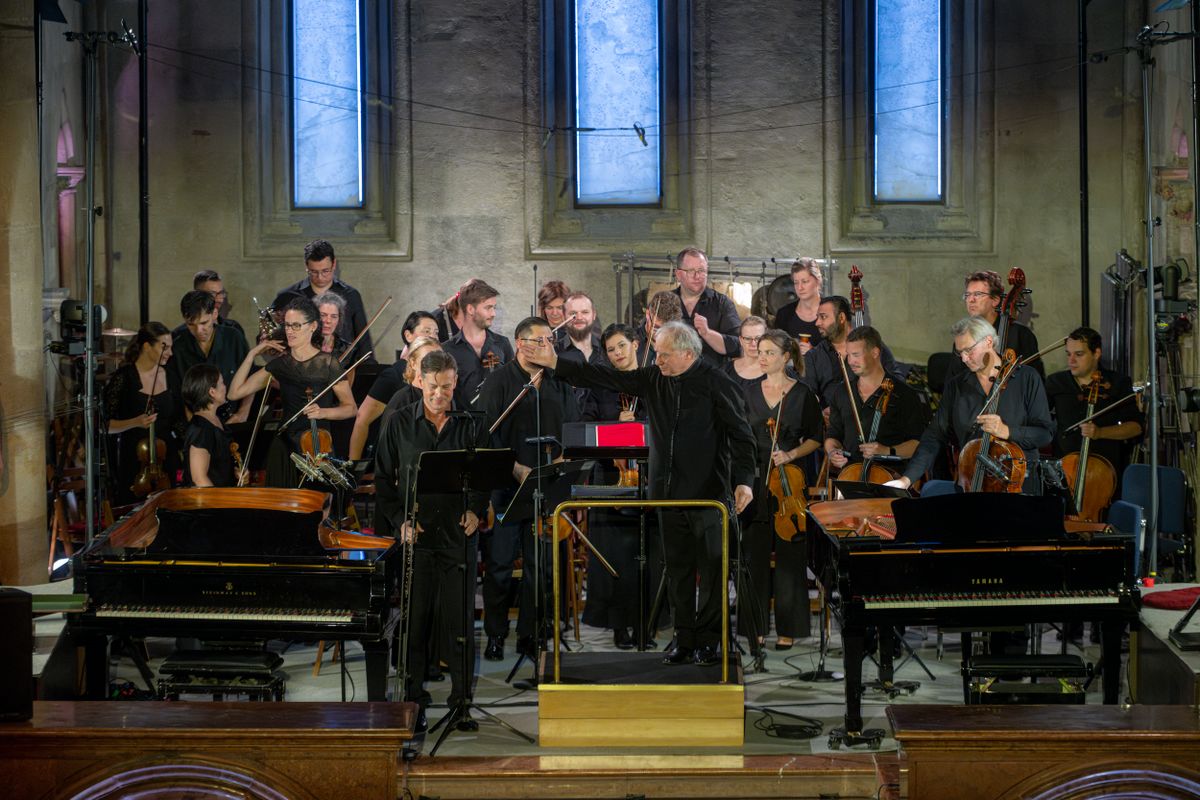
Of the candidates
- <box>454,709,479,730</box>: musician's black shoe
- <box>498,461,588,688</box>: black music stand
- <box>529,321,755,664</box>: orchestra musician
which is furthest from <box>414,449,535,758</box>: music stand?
<box>529,321,755,664</box>: orchestra musician

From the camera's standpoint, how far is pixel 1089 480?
7.33 m

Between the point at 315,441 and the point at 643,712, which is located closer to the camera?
the point at 643,712

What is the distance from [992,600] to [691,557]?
135 cm

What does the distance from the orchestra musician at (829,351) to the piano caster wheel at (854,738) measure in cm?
228

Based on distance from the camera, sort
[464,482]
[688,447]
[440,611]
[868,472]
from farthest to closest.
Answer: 1. [868,472]
2. [688,447]
3. [440,611]
4. [464,482]

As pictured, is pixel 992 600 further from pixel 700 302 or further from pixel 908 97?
pixel 908 97

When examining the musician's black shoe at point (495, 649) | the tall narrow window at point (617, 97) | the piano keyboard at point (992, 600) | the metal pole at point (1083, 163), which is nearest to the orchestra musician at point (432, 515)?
the musician's black shoe at point (495, 649)

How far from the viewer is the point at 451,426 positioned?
604 cm

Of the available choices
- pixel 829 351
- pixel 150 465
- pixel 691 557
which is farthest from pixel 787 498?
pixel 150 465

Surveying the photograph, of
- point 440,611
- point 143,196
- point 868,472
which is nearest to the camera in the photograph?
point 440,611

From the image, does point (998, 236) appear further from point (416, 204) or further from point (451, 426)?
point (451, 426)

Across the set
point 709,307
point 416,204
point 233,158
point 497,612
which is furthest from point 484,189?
point 497,612

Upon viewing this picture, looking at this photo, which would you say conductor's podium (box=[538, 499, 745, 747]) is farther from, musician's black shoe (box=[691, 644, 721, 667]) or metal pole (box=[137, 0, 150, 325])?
metal pole (box=[137, 0, 150, 325])

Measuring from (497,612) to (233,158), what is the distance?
5036mm
